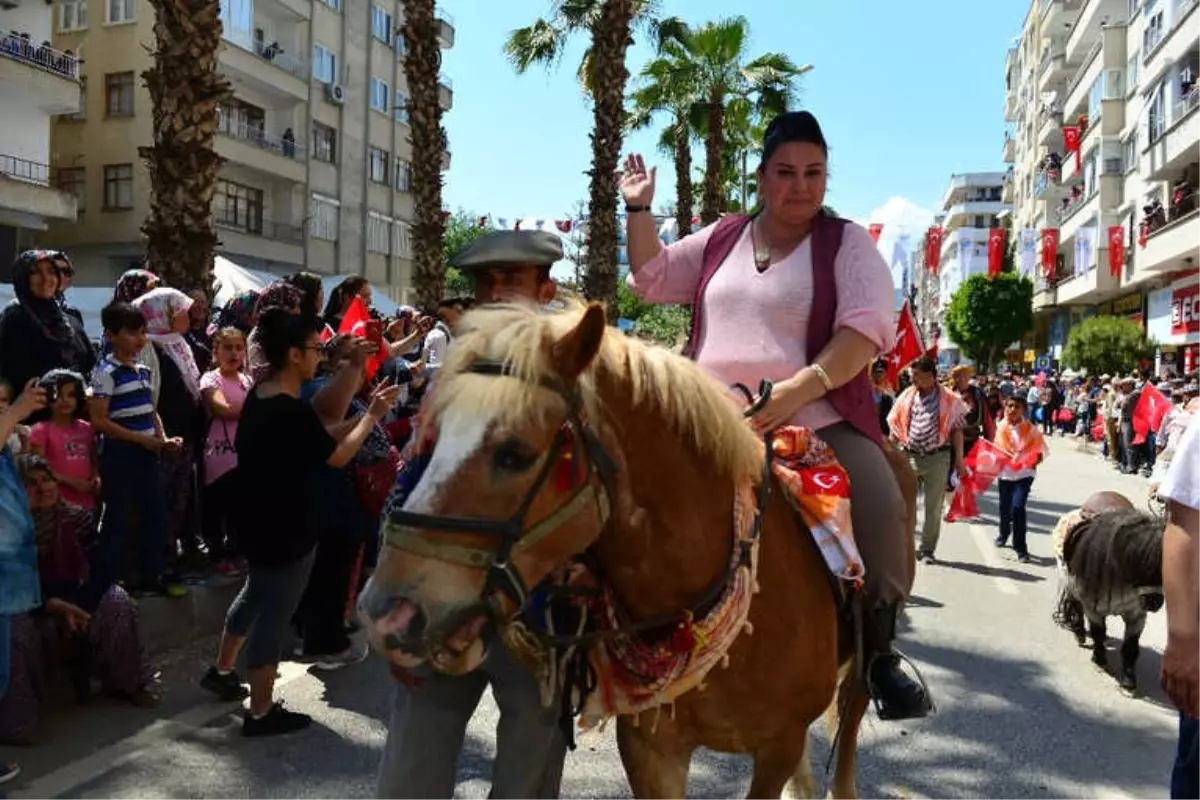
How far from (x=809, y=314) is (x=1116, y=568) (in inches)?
164

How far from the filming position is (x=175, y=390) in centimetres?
677

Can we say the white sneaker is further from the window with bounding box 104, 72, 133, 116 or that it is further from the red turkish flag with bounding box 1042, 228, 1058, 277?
the red turkish flag with bounding box 1042, 228, 1058, 277

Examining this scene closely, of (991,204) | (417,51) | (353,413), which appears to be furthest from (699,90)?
(991,204)

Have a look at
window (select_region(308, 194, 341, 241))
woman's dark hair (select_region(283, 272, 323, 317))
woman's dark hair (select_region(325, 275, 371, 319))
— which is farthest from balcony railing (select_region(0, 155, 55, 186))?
woman's dark hair (select_region(283, 272, 323, 317))

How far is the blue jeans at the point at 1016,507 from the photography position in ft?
33.2

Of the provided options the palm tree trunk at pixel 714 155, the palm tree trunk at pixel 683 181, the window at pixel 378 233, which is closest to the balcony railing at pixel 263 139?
the window at pixel 378 233

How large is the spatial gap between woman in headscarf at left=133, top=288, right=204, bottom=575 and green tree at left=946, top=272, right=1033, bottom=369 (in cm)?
5958

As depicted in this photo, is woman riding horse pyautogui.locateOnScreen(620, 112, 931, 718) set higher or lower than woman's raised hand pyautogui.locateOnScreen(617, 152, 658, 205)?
lower

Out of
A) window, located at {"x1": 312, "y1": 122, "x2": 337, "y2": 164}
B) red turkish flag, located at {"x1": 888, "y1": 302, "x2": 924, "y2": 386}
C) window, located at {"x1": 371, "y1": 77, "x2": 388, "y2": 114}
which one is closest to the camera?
red turkish flag, located at {"x1": 888, "y1": 302, "x2": 924, "y2": 386}

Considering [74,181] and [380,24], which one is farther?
[380,24]

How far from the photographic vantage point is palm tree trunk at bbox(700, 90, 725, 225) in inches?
944

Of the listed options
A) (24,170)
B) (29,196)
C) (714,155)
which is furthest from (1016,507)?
(24,170)

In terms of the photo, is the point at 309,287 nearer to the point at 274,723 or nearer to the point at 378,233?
the point at 274,723

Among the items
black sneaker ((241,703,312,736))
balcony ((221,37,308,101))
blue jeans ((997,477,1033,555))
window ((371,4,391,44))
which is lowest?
black sneaker ((241,703,312,736))
